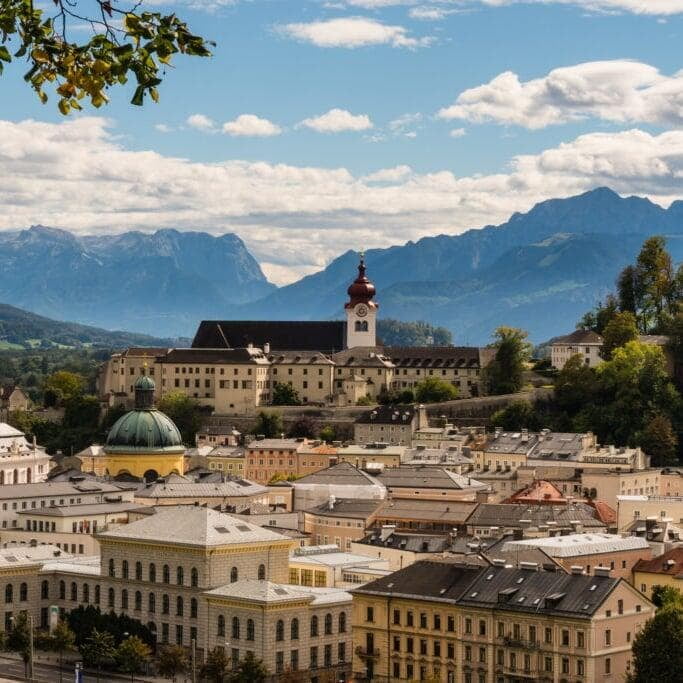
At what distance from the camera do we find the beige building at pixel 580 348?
538 ft

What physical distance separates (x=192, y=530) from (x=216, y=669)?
13314mm

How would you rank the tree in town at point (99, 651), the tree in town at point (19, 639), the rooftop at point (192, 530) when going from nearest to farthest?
the tree in town at point (99, 651)
the tree in town at point (19, 639)
the rooftop at point (192, 530)

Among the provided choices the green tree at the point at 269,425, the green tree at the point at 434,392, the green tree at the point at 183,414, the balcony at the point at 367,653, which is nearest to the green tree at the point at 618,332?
the green tree at the point at 434,392

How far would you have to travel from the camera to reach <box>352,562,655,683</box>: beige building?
239 ft

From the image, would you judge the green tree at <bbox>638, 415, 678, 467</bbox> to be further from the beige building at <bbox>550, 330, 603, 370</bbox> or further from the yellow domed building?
the yellow domed building

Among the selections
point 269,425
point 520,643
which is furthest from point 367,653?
point 269,425

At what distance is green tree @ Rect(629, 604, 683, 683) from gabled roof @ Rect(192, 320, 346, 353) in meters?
114

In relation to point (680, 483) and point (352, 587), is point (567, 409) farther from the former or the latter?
point (352, 587)

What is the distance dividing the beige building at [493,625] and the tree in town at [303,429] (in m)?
77.0

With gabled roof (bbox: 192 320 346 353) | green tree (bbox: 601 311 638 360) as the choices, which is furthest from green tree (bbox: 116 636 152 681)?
gabled roof (bbox: 192 320 346 353)

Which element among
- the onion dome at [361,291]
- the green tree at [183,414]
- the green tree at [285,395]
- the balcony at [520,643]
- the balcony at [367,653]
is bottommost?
the balcony at [367,653]

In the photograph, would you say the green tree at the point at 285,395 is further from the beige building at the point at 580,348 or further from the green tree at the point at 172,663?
the green tree at the point at 172,663

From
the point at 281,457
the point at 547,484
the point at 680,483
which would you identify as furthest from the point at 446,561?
the point at 281,457

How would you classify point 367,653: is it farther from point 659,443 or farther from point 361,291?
point 361,291
